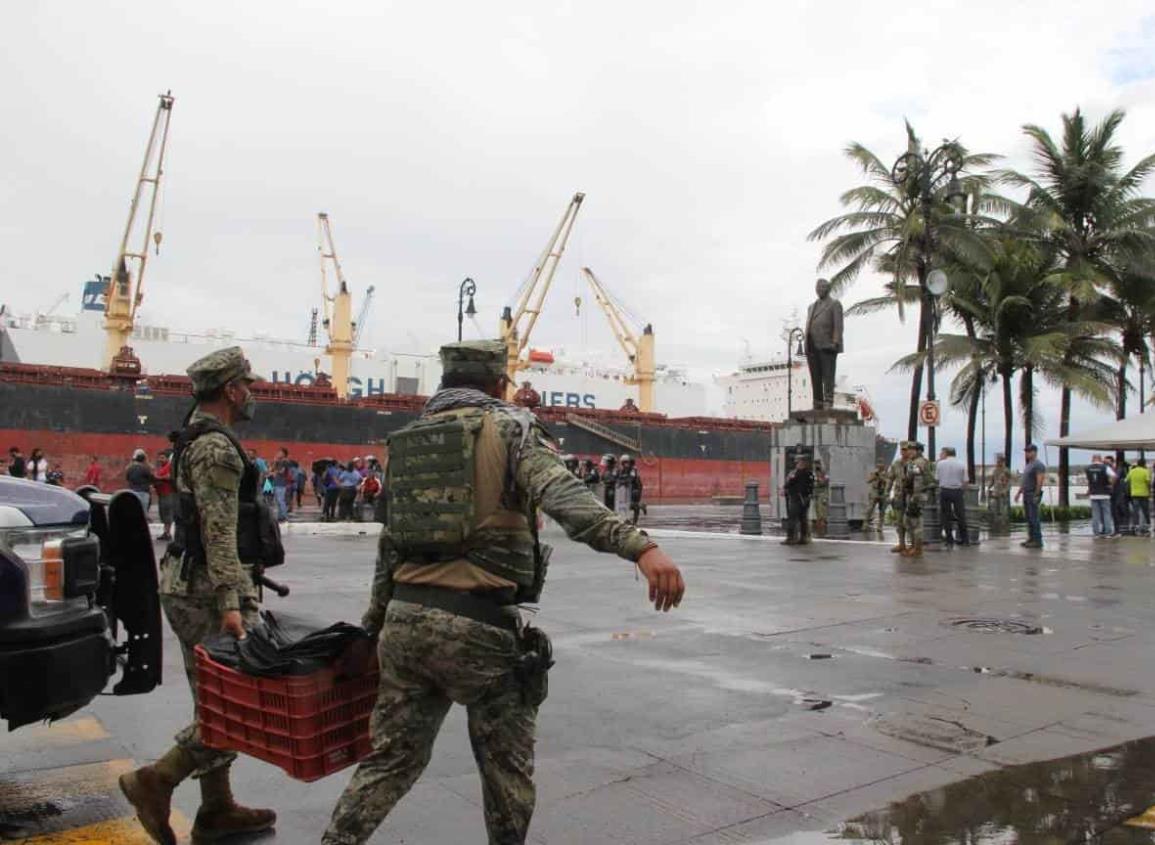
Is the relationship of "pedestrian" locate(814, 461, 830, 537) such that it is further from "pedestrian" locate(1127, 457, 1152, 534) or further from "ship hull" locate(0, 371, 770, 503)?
"ship hull" locate(0, 371, 770, 503)

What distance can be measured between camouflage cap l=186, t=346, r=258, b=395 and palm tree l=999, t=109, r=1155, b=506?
25008mm

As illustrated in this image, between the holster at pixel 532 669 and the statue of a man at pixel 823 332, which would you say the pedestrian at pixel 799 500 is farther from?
the holster at pixel 532 669

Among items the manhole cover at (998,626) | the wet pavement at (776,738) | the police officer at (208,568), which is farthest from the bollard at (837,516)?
the police officer at (208,568)

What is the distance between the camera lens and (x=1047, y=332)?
25.0m

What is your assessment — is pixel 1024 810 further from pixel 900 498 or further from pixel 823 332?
pixel 823 332

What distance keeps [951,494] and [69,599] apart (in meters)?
13.7

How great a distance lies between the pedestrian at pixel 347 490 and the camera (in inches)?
797

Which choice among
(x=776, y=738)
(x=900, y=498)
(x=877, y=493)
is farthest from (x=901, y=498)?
(x=776, y=738)

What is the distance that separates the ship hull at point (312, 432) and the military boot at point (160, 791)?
97.0 ft

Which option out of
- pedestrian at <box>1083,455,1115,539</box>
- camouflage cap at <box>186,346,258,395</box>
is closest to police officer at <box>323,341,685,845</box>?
camouflage cap at <box>186,346,258,395</box>

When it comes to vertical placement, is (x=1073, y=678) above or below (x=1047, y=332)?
below

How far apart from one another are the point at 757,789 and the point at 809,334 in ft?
53.5

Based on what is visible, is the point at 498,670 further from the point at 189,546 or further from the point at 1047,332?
the point at 1047,332

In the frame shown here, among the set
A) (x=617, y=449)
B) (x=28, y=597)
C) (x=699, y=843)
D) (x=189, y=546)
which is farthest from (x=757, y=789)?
(x=617, y=449)
